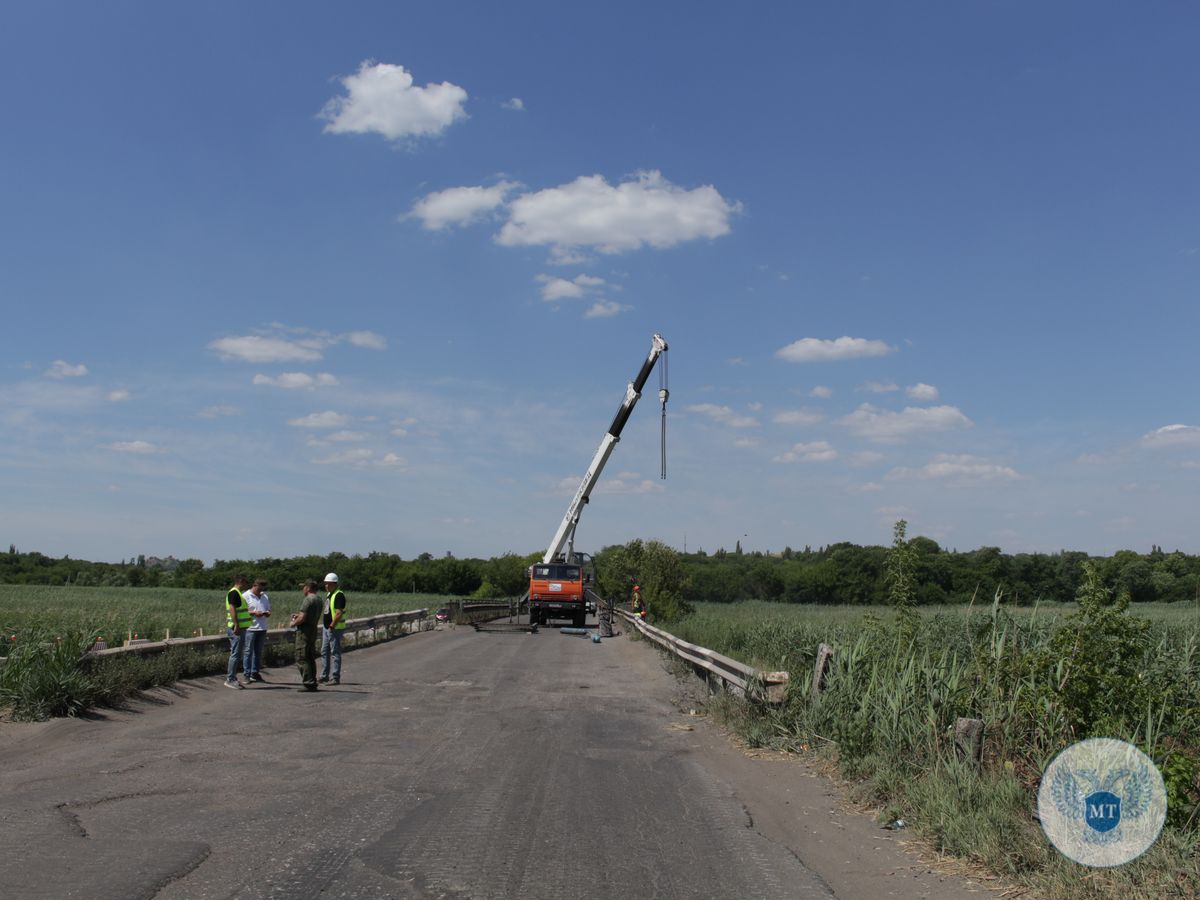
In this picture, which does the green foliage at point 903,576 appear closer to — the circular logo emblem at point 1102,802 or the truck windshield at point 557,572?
the circular logo emblem at point 1102,802

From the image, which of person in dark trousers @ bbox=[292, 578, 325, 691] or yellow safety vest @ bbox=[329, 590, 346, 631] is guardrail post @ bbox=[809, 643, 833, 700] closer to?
person in dark trousers @ bbox=[292, 578, 325, 691]

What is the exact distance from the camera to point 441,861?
575cm

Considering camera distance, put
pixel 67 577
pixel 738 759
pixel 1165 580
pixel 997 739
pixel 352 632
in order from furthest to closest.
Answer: pixel 67 577 → pixel 1165 580 → pixel 352 632 → pixel 738 759 → pixel 997 739

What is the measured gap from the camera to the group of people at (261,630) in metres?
14.1

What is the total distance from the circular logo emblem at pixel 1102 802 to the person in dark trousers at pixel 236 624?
37.2ft

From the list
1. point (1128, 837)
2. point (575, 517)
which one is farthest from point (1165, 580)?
point (1128, 837)

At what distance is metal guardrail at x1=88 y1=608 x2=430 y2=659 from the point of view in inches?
517

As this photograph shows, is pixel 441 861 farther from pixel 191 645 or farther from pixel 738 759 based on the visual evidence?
pixel 191 645

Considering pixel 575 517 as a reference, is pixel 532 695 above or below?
below

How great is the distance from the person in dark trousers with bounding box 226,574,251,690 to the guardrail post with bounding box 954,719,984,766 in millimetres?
10493

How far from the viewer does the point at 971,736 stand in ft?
24.8

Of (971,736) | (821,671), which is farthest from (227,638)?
(971,736)

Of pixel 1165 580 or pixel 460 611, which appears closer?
pixel 460 611

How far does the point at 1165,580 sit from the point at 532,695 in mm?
64245
